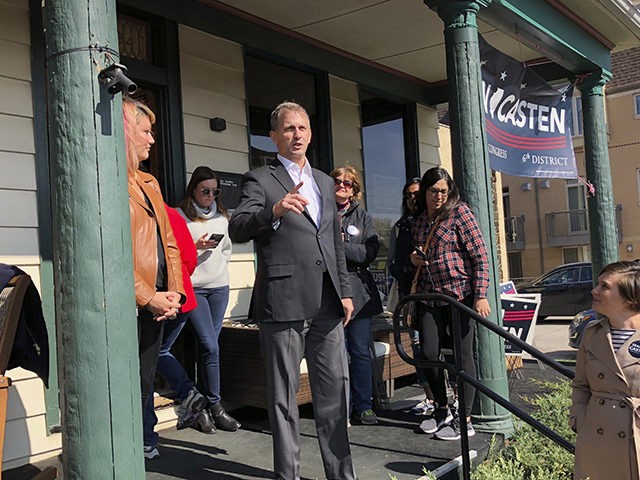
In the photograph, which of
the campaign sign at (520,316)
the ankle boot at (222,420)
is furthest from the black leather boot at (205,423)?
the campaign sign at (520,316)

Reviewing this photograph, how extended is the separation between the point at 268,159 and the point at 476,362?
2.69 m

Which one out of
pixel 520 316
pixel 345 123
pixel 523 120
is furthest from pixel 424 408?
pixel 345 123

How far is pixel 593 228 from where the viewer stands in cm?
662

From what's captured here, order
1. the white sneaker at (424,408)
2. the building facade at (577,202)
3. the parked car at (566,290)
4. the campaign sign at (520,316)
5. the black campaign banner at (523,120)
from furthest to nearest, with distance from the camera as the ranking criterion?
the building facade at (577,202), the parked car at (566,290), the campaign sign at (520,316), the black campaign banner at (523,120), the white sneaker at (424,408)

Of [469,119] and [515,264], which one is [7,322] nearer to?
[469,119]

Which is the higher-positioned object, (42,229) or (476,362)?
(42,229)

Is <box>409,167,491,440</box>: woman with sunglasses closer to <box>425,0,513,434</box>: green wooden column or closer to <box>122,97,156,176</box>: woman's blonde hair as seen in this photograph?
<box>425,0,513,434</box>: green wooden column

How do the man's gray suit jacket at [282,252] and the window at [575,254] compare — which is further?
the window at [575,254]

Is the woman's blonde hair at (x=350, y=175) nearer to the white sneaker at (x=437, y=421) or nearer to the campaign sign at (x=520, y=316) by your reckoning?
the white sneaker at (x=437, y=421)

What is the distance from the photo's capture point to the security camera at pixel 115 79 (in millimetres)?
1952

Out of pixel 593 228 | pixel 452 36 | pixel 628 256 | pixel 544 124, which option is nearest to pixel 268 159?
pixel 452 36

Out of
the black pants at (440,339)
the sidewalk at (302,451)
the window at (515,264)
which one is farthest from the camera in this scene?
the window at (515,264)

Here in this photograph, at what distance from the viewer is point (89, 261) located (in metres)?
1.93

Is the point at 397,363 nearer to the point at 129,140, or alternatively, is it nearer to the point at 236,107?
the point at 236,107
